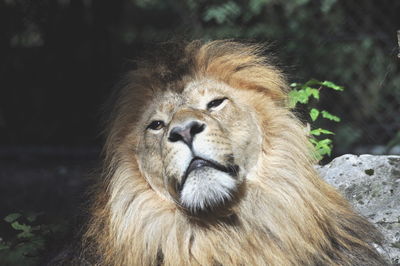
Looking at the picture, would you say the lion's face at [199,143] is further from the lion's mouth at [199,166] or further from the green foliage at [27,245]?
the green foliage at [27,245]

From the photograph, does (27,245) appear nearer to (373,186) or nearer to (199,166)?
(199,166)

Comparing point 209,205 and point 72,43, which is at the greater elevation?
point 209,205

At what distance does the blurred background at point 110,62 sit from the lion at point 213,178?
2032 millimetres

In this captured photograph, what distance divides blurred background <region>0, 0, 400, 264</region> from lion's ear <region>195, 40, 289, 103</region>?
6.41ft

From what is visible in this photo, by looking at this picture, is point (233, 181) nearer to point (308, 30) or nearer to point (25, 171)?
point (308, 30)

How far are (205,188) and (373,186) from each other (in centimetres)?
107

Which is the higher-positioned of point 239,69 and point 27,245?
point 239,69

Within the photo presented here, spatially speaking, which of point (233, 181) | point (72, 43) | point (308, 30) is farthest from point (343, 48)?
point (233, 181)

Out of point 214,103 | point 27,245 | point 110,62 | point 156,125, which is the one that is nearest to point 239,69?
point 214,103

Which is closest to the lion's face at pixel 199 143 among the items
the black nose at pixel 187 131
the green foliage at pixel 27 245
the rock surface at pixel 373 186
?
the black nose at pixel 187 131

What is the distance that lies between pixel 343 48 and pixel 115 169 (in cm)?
349

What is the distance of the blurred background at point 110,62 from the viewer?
6047mm

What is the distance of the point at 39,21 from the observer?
270 inches

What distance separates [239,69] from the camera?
3.22m
